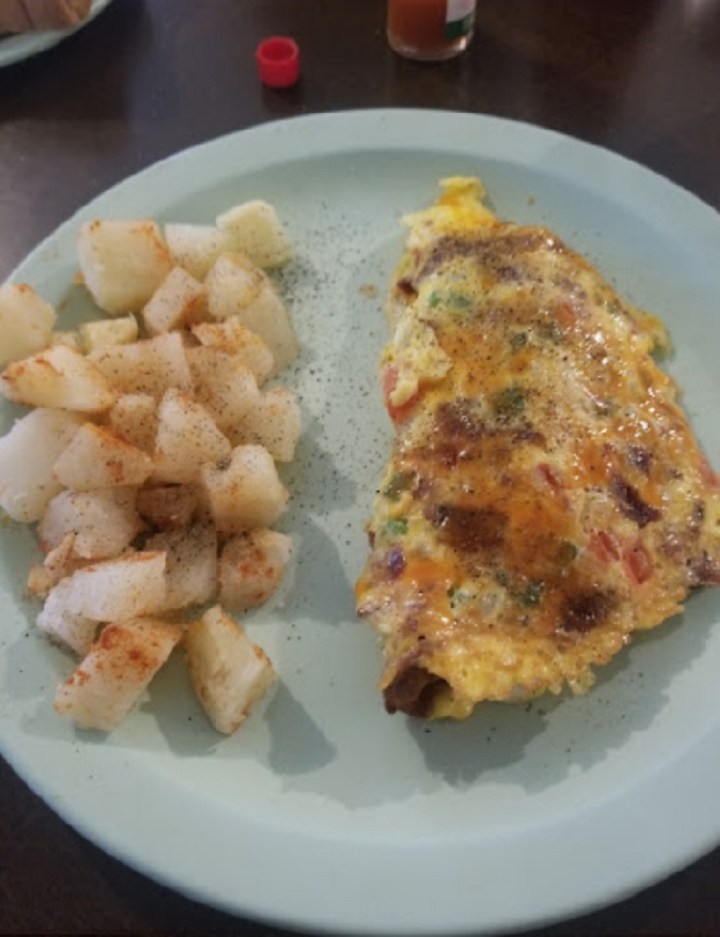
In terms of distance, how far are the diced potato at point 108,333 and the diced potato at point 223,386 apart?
0.17 metres

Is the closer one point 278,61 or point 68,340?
point 68,340

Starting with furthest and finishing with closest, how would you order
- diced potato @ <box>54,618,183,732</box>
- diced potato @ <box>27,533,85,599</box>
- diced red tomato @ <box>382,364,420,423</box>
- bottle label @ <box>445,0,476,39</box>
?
1. bottle label @ <box>445,0,476,39</box>
2. diced red tomato @ <box>382,364,420,423</box>
3. diced potato @ <box>27,533,85,599</box>
4. diced potato @ <box>54,618,183,732</box>

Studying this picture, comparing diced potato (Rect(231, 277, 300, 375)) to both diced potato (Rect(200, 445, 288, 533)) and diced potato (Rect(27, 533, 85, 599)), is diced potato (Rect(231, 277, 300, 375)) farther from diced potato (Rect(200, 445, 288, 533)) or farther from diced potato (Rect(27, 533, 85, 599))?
diced potato (Rect(27, 533, 85, 599))

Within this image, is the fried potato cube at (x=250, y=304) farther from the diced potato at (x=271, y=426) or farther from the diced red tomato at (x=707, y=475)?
the diced red tomato at (x=707, y=475)

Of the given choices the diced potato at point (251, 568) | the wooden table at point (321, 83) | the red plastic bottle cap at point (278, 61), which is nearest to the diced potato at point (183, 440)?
the diced potato at point (251, 568)

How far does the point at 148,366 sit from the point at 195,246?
0.30 m

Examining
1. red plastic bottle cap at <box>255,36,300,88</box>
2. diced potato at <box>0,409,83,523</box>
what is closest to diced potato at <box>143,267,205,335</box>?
diced potato at <box>0,409,83,523</box>

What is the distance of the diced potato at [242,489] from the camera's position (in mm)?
1317

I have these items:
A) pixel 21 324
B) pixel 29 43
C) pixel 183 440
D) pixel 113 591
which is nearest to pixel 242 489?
pixel 183 440

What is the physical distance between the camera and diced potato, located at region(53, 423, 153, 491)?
1.29 meters

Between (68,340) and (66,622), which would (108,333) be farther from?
(66,622)

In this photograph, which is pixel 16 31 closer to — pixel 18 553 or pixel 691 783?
pixel 18 553

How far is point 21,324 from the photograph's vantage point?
150 cm

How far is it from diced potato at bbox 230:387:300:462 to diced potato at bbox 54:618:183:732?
364mm
